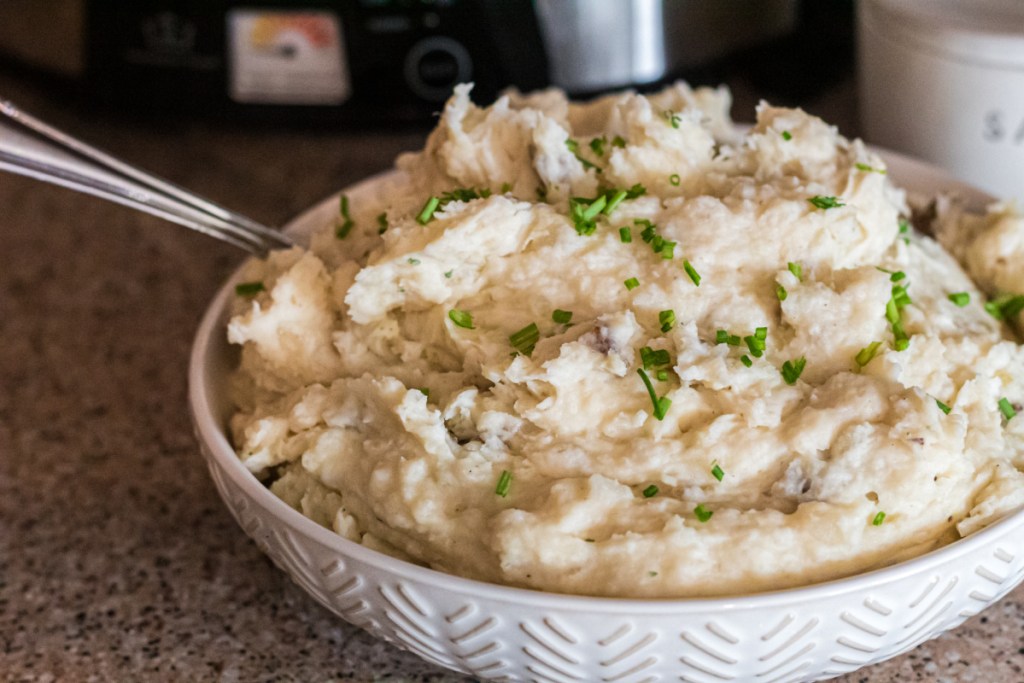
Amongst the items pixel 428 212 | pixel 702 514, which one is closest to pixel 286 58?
pixel 428 212

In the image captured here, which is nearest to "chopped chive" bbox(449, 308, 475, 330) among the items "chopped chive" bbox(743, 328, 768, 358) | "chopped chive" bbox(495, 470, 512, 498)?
"chopped chive" bbox(495, 470, 512, 498)

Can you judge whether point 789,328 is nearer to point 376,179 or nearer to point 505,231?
point 505,231

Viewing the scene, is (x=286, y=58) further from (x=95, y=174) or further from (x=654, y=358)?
(x=654, y=358)

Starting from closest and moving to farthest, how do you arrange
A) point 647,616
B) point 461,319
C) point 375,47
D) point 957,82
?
1. point 647,616
2. point 461,319
3. point 957,82
4. point 375,47

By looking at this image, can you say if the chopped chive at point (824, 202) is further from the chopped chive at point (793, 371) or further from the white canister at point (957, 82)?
the white canister at point (957, 82)

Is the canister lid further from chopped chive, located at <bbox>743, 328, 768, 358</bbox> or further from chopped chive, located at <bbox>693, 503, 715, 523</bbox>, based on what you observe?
chopped chive, located at <bbox>693, 503, 715, 523</bbox>

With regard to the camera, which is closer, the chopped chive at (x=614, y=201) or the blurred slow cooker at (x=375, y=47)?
the chopped chive at (x=614, y=201)

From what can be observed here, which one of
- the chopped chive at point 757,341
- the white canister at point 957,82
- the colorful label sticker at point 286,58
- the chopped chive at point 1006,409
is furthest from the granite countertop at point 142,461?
the white canister at point 957,82
